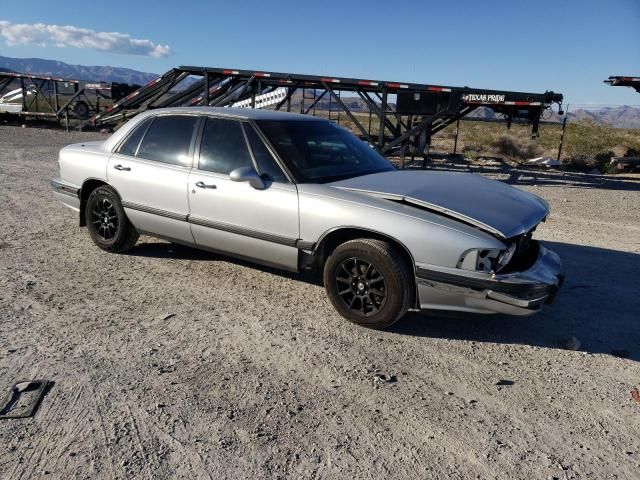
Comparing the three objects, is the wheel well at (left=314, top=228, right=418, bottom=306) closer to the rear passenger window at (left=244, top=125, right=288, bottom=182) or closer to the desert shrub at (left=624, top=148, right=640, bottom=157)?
the rear passenger window at (left=244, top=125, right=288, bottom=182)

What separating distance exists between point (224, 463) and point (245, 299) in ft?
6.78

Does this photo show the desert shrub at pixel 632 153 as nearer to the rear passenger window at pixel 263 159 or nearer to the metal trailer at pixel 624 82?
the metal trailer at pixel 624 82

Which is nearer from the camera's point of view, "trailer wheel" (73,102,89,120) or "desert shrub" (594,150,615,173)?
"desert shrub" (594,150,615,173)

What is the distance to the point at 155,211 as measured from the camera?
4906 mm

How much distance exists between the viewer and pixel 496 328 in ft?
13.3

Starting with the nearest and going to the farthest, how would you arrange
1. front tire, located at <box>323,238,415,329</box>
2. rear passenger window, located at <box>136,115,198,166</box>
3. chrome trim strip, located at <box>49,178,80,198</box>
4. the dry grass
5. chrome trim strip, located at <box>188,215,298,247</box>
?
front tire, located at <box>323,238,415,329</box>
chrome trim strip, located at <box>188,215,298,247</box>
rear passenger window, located at <box>136,115,198,166</box>
chrome trim strip, located at <box>49,178,80,198</box>
the dry grass

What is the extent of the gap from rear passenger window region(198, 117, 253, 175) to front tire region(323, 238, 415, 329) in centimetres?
120

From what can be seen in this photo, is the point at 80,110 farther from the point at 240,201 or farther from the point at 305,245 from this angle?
the point at 305,245

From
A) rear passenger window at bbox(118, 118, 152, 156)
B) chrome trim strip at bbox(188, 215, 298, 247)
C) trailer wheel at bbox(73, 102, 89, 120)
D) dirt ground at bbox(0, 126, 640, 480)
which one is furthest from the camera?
trailer wheel at bbox(73, 102, 89, 120)

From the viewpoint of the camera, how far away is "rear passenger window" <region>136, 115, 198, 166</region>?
479 cm

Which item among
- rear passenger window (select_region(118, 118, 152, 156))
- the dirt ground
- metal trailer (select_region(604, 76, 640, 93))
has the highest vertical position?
metal trailer (select_region(604, 76, 640, 93))

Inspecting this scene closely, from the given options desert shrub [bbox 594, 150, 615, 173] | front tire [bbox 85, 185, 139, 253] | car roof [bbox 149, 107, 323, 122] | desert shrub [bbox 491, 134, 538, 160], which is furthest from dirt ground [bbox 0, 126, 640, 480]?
desert shrub [bbox 491, 134, 538, 160]

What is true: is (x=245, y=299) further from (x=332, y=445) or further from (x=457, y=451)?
(x=457, y=451)

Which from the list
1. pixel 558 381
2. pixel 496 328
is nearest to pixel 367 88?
pixel 496 328
